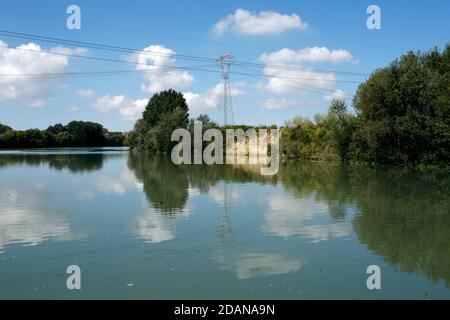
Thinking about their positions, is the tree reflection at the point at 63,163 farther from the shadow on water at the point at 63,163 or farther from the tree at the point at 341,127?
the tree at the point at 341,127

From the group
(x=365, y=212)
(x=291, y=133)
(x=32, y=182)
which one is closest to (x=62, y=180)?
(x=32, y=182)

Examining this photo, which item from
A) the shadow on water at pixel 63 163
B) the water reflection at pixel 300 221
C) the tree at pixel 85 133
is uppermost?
the tree at pixel 85 133

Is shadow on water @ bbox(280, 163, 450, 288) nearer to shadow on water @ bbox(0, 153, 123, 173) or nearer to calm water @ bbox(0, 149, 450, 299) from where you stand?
calm water @ bbox(0, 149, 450, 299)

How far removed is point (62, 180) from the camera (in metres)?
28.1

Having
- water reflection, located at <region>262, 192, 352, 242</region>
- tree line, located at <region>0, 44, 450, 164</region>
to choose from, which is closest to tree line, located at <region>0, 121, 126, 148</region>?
tree line, located at <region>0, 44, 450, 164</region>

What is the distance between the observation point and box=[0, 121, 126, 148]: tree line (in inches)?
4466

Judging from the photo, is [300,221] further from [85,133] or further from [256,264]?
[85,133]

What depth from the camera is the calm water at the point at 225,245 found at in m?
7.84

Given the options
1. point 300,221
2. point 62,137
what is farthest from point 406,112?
point 62,137

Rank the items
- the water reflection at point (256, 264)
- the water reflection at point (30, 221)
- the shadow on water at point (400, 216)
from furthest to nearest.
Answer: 1. the water reflection at point (30, 221)
2. the shadow on water at point (400, 216)
3. the water reflection at point (256, 264)
